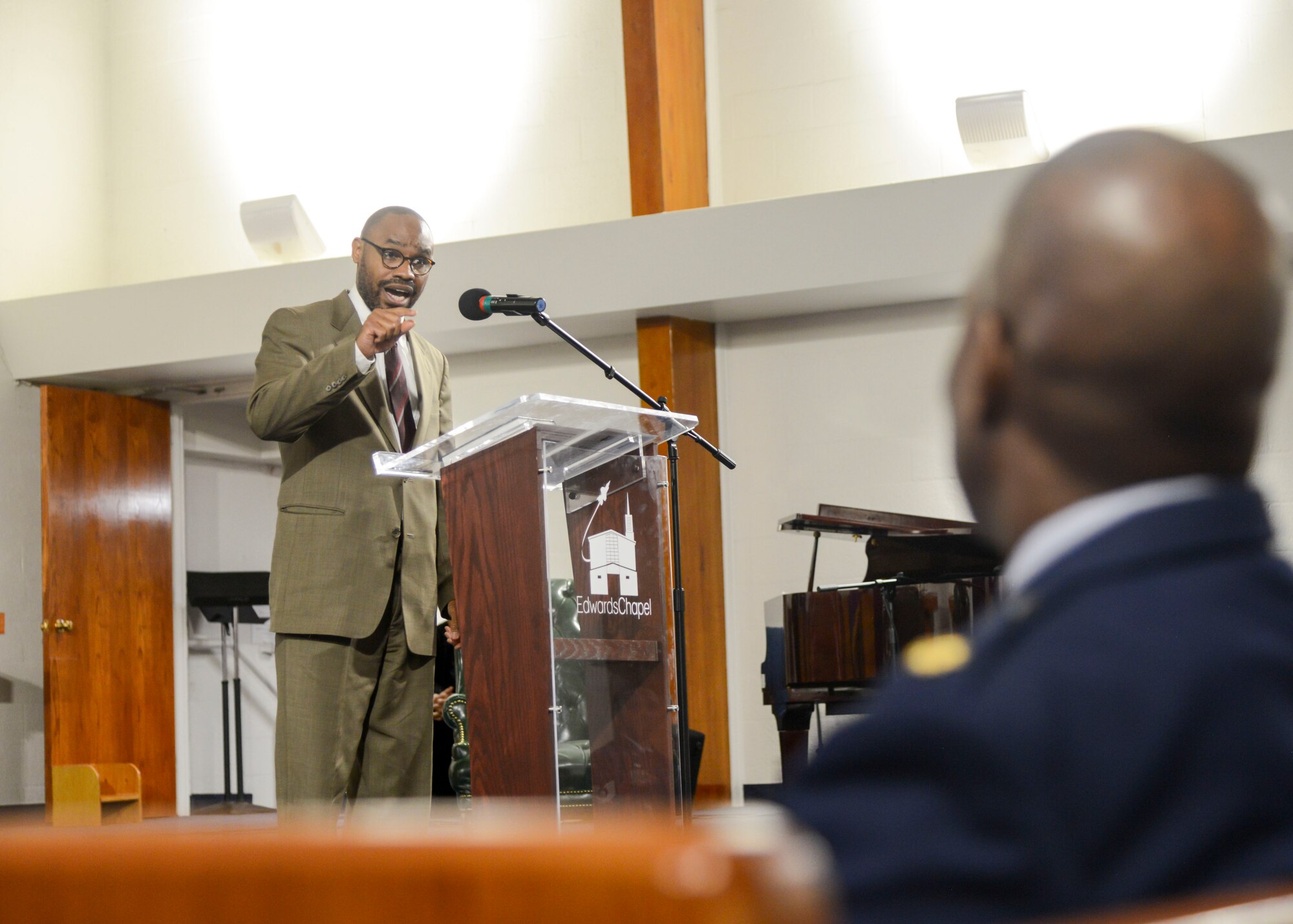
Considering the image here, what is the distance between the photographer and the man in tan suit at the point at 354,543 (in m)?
2.81

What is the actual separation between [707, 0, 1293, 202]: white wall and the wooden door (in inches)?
126

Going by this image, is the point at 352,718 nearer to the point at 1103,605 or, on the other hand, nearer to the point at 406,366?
the point at 406,366

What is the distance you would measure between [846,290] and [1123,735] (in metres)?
5.26

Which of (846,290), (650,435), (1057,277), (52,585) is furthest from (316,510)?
(52,585)

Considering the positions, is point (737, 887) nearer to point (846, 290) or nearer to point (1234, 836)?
point (1234, 836)

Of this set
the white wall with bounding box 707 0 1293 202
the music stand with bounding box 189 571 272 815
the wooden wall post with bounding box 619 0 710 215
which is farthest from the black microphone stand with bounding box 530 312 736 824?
the music stand with bounding box 189 571 272 815

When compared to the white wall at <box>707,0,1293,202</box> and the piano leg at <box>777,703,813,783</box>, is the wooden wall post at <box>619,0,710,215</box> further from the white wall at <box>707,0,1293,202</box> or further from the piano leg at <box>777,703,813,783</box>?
the piano leg at <box>777,703,813,783</box>

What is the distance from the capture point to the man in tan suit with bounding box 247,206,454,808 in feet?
9.21

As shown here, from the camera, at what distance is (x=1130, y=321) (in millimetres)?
495

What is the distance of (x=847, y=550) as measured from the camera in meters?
5.93

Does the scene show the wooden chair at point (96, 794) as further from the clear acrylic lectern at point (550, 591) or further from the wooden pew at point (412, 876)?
the wooden pew at point (412, 876)

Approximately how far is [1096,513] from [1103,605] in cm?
5

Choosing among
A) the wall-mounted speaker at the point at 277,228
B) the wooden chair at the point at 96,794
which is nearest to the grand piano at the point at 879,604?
the wooden chair at the point at 96,794

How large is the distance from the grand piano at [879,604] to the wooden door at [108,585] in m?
3.62
